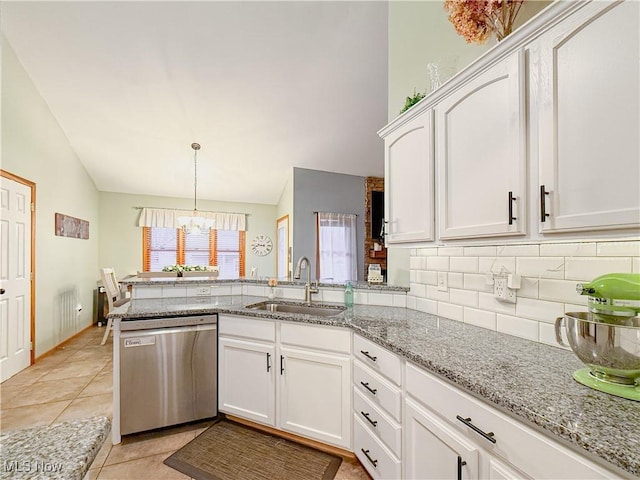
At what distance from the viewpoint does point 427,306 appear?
2016 millimetres

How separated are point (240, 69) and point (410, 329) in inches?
128

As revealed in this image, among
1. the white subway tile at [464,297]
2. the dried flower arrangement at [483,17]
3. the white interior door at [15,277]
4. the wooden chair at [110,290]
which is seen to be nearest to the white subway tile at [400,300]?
the white subway tile at [464,297]

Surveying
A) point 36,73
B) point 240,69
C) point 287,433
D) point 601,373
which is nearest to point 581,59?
point 601,373

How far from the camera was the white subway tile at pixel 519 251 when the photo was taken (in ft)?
4.57

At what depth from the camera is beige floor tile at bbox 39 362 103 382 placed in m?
3.14

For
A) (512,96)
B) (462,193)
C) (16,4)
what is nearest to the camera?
(512,96)

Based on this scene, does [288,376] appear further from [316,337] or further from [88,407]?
[88,407]

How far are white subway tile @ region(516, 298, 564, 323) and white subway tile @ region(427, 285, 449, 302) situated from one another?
458 millimetres

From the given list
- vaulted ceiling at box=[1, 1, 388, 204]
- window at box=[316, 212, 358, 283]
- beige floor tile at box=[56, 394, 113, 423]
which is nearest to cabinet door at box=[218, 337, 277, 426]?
beige floor tile at box=[56, 394, 113, 423]

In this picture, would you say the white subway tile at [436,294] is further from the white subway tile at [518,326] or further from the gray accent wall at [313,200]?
the gray accent wall at [313,200]

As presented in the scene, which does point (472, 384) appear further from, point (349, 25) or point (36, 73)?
point (36, 73)

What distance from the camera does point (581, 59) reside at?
94 cm

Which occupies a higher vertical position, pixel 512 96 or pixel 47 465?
pixel 512 96

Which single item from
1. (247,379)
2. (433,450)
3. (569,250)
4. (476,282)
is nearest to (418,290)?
(476,282)
